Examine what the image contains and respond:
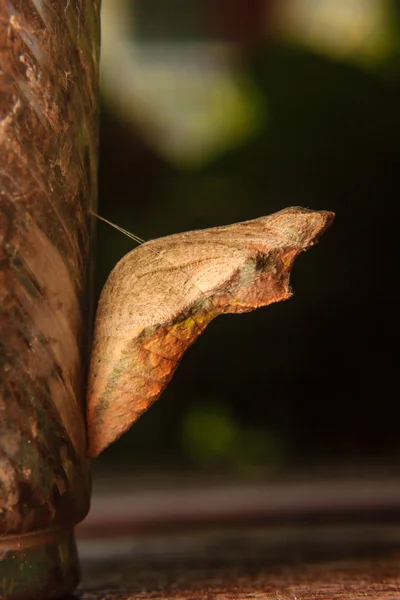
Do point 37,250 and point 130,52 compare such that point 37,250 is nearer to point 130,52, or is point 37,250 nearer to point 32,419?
point 32,419

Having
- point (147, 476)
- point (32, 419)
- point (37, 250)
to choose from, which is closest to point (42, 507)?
point (32, 419)

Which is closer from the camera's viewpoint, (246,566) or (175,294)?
(175,294)

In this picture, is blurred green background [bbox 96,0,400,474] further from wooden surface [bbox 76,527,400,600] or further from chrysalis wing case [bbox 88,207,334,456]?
chrysalis wing case [bbox 88,207,334,456]

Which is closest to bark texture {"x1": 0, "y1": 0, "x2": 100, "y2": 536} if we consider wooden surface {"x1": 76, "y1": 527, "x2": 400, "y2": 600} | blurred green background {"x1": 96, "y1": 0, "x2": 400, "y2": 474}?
wooden surface {"x1": 76, "y1": 527, "x2": 400, "y2": 600}

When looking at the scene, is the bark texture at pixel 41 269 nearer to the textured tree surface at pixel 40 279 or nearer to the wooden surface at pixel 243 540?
the textured tree surface at pixel 40 279

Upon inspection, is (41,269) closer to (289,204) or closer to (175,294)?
(175,294)

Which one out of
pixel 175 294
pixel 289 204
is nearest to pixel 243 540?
pixel 175 294

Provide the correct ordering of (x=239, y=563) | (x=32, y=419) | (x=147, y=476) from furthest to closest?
(x=147, y=476), (x=239, y=563), (x=32, y=419)
